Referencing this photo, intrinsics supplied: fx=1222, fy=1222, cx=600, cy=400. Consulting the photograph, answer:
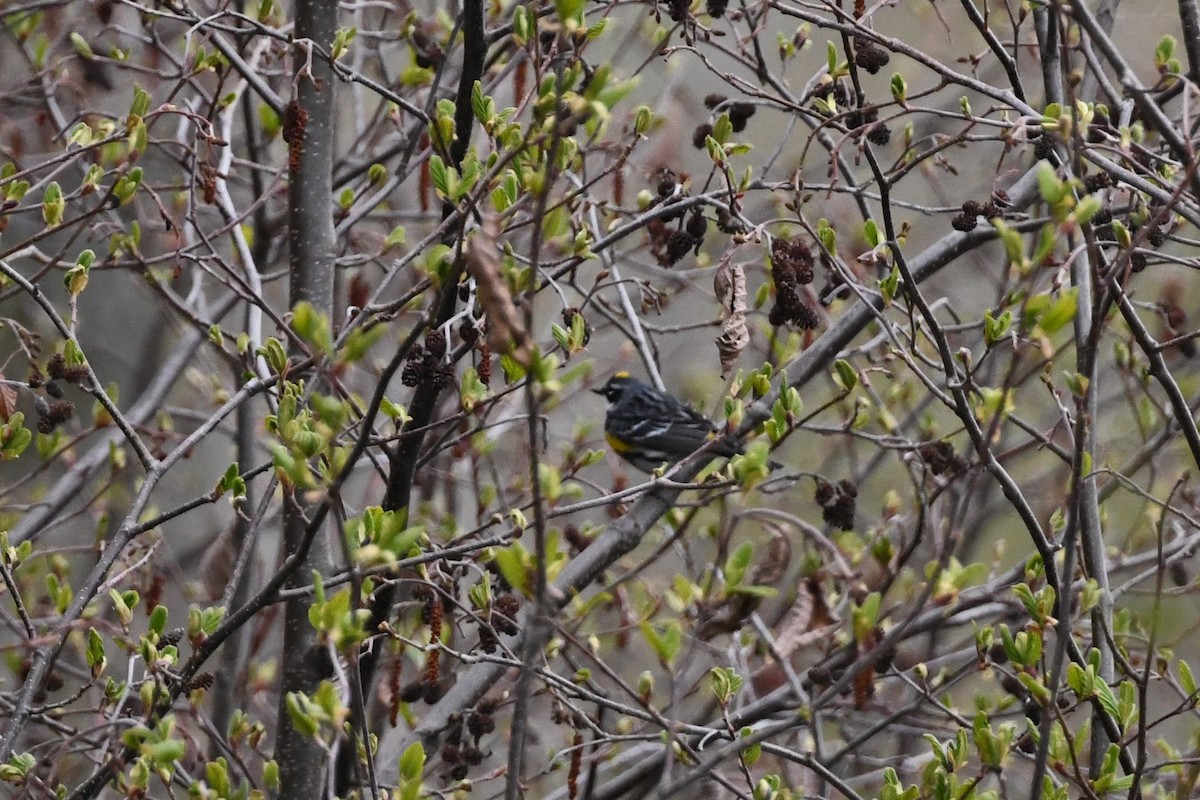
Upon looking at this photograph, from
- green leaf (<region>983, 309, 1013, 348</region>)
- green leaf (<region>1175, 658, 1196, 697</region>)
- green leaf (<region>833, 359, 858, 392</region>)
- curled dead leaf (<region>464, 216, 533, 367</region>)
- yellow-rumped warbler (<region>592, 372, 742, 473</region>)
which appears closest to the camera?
curled dead leaf (<region>464, 216, 533, 367</region>)

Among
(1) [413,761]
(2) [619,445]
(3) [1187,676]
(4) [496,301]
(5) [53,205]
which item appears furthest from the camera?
(2) [619,445]

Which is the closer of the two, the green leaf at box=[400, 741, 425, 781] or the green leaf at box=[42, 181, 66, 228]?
the green leaf at box=[400, 741, 425, 781]

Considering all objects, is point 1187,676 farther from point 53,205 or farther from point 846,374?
point 53,205

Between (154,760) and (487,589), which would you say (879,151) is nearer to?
(487,589)

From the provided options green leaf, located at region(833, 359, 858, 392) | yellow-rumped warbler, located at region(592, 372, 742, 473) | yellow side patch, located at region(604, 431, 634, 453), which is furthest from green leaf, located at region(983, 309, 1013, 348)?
yellow side patch, located at region(604, 431, 634, 453)

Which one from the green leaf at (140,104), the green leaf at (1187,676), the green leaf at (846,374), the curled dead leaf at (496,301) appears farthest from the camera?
the green leaf at (140,104)

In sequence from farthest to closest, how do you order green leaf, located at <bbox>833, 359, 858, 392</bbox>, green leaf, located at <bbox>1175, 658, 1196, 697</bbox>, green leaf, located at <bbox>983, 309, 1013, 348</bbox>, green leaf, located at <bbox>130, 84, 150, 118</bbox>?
1. green leaf, located at <bbox>130, 84, 150, 118</bbox>
2. green leaf, located at <bbox>833, 359, 858, 392</bbox>
3. green leaf, located at <bbox>1175, 658, 1196, 697</bbox>
4. green leaf, located at <bbox>983, 309, 1013, 348</bbox>

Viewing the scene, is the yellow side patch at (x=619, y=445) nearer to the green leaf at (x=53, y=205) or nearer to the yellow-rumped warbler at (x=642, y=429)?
the yellow-rumped warbler at (x=642, y=429)

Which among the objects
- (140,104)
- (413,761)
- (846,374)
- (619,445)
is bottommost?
(413,761)

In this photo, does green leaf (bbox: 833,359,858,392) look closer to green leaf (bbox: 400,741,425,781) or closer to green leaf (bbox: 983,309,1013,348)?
green leaf (bbox: 983,309,1013,348)

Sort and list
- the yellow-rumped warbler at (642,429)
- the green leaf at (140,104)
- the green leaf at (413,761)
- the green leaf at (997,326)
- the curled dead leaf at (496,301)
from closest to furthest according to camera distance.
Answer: the curled dead leaf at (496,301)
the green leaf at (413,761)
the green leaf at (997,326)
the green leaf at (140,104)
the yellow-rumped warbler at (642,429)

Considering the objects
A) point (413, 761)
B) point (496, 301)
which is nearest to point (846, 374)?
point (413, 761)

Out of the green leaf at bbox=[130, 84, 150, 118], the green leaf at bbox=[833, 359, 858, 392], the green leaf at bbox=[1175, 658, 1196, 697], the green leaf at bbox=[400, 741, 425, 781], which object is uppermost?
the green leaf at bbox=[130, 84, 150, 118]

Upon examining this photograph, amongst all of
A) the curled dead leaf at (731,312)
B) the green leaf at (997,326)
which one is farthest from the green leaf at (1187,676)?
the curled dead leaf at (731,312)
